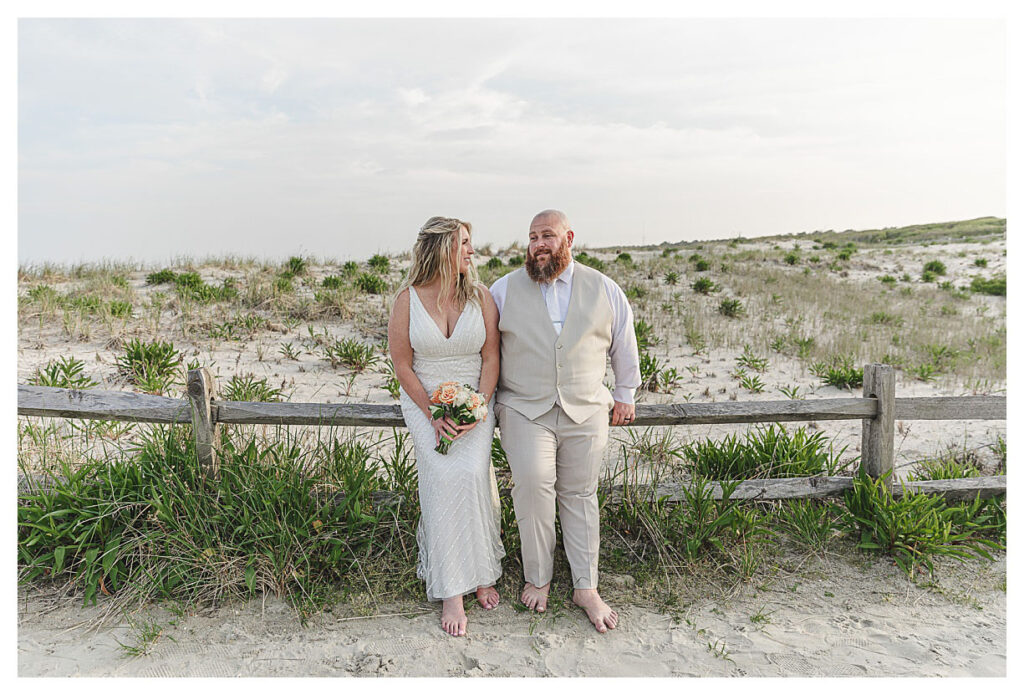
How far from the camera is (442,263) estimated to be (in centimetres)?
402

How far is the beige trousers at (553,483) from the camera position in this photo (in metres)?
4.09

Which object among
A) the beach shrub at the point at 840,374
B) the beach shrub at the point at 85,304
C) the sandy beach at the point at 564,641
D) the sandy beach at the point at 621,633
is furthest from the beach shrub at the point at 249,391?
the beach shrub at the point at 840,374

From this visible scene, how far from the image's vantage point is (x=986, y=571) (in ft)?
15.8

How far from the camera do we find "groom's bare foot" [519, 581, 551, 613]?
13.6ft

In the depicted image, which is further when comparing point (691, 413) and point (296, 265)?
point (296, 265)

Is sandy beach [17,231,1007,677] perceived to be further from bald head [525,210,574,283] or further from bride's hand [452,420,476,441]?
bald head [525,210,574,283]

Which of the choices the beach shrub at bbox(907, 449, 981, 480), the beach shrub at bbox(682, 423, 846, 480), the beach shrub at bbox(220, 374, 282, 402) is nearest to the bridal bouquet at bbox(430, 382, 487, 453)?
the beach shrub at bbox(682, 423, 846, 480)

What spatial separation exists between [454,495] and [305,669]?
4.11ft

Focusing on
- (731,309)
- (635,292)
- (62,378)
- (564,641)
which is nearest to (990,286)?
(731,309)

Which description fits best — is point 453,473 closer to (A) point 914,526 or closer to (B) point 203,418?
(B) point 203,418

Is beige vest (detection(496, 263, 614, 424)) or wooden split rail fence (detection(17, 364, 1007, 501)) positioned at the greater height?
beige vest (detection(496, 263, 614, 424))

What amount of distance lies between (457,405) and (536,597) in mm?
1362

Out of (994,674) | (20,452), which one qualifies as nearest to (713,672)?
(994,674)

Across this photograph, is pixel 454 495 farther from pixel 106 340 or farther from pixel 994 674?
pixel 106 340
